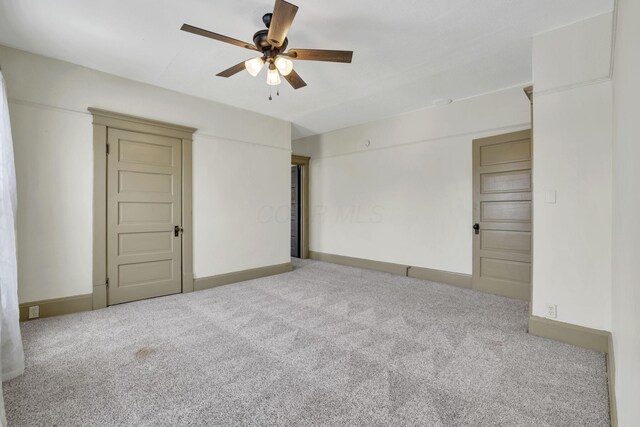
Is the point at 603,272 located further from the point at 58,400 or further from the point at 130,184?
the point at 130,184

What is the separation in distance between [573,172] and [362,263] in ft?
12.7

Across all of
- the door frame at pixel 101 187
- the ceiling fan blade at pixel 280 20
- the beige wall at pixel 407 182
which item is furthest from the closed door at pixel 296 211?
the ceiling fan blade at pixel 280 20

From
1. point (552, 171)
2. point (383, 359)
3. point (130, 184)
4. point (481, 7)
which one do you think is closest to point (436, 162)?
point (552, 171)

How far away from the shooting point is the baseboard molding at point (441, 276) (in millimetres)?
4550

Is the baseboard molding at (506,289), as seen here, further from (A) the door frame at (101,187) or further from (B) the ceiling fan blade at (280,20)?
(A) the door frame at (101,187)

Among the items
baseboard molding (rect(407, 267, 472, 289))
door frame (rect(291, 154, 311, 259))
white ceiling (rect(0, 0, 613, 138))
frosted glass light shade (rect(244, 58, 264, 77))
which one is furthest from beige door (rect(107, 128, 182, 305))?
baseboard molding (rect(407, 267, 472, 289))

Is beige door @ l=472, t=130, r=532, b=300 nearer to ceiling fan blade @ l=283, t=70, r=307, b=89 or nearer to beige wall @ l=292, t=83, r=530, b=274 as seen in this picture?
beige wall @ l=292, t=83, r=530, b=274

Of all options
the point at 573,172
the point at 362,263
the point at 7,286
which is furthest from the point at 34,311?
the point at 573,172

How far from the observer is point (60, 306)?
337 centimetres

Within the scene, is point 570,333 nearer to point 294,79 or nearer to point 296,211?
point 294,79

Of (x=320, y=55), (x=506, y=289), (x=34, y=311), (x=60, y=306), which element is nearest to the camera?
(x=320, y=55)

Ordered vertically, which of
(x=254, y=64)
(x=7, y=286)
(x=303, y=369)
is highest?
(x=254, y=64)

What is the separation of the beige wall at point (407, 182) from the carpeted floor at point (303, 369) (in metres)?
1.53

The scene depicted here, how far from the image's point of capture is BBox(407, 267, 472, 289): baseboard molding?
4550 millimetres
